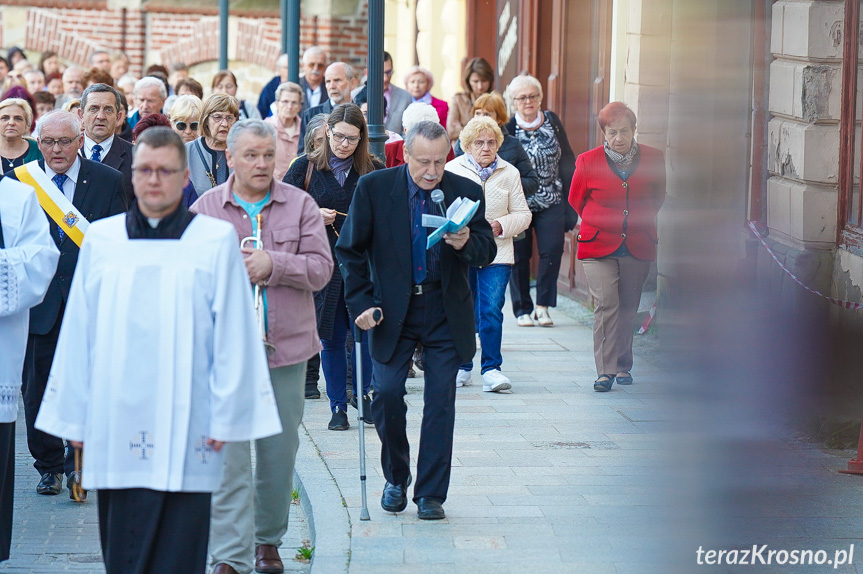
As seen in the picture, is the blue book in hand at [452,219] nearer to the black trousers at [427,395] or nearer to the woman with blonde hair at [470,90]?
the black trousers at [427,395]

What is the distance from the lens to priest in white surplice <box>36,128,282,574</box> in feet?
13.2

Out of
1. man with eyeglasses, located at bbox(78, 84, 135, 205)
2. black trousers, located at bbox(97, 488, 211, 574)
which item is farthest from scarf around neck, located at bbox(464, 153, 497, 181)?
black trousers, located at bbox(97, 488, 211, 574)

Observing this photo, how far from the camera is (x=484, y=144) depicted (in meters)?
8.99

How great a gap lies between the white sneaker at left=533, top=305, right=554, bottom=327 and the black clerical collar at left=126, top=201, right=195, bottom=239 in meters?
8.07

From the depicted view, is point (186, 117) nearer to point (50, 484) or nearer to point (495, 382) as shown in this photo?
point (495, 382)

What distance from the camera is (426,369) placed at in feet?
19.5

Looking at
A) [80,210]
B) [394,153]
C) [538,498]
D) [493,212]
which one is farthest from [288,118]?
[538,498]

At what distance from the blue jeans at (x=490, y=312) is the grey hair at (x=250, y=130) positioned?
13.8 feet

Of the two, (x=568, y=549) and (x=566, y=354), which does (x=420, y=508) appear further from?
(x=566, y=354)

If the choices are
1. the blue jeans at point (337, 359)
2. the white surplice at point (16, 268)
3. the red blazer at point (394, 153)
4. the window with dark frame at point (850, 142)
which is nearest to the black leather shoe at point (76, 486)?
the white surplice at point (16, 268)

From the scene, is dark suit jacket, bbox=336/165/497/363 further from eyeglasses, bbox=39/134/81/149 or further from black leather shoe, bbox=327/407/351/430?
black leather shoe, bbox=327/407/351/430

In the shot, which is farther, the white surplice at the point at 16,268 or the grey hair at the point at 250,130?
the white surplice at the point at 16,268

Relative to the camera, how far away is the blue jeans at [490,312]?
9.15 meters

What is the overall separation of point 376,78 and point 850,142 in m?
3.07
